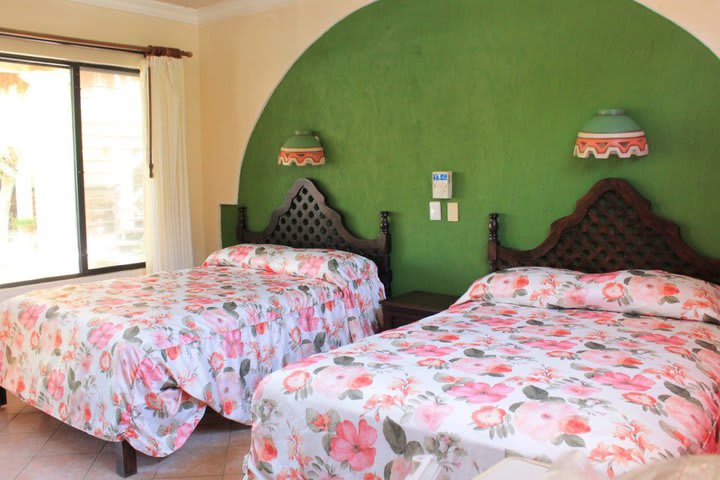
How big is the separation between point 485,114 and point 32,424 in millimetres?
3021

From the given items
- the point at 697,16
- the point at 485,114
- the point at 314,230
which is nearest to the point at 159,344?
the point at 314,230

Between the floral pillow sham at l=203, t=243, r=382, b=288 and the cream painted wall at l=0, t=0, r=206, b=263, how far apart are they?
1.17m

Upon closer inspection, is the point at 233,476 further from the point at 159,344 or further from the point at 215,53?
the point at 215,53

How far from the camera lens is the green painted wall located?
321 centimetres

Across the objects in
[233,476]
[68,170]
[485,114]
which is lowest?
[233,476]

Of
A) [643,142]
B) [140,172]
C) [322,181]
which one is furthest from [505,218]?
[140,172]

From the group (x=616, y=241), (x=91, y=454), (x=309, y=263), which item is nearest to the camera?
(x=91, y=454)

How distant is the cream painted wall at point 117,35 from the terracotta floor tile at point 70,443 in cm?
226

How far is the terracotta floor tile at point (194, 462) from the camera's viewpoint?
2.95 meters

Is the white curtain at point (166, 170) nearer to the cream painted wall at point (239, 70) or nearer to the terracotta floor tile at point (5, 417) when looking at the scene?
the cream painted wall at point (239, 70)

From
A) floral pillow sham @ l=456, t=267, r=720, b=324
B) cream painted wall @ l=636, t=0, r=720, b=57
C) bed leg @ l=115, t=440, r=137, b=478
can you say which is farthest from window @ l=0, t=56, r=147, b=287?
cream painted wall @ l=636, t=0, r=720, b=57

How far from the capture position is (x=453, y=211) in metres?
3.98

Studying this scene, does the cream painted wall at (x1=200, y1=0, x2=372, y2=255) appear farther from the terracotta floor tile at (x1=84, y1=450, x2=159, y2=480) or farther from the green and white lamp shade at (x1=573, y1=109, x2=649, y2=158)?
the terracotta floor tile at (x1=84, y1=450, x2=159, y2=480)

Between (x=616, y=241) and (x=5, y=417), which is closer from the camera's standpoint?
(x=616, y=241)
